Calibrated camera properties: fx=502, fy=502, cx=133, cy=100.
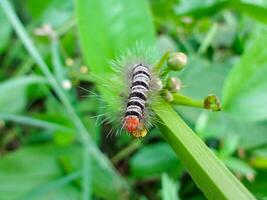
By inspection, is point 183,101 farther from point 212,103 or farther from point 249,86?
point 249,86

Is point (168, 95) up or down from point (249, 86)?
down

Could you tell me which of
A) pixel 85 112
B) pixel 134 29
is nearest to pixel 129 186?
pixel 85 112

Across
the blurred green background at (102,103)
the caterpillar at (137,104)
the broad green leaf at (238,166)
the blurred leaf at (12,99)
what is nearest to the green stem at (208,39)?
the blurred green background at (102,103)

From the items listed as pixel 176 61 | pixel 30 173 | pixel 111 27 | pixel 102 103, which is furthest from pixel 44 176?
pixel 176 61

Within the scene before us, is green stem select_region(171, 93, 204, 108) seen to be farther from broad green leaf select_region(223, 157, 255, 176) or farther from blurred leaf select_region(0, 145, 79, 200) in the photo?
blurred leaf select_region(0, 145, 79, 200)

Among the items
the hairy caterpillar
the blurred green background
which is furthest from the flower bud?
the blurred green background

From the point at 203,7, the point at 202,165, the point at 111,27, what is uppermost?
the point at 203,7
